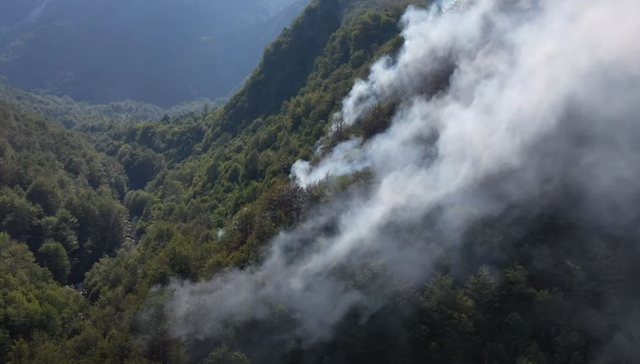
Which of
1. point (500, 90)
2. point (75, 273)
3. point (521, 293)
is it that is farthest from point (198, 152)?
point (521, 293)

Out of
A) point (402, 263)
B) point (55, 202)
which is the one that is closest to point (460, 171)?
point (402, 263)

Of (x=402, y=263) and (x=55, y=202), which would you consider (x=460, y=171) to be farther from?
(x=55, y=202)

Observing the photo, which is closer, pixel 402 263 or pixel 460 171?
pixel 402 263

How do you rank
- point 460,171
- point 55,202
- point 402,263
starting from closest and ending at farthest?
1. point 402,263
2. point 460,171
3. point 55,202

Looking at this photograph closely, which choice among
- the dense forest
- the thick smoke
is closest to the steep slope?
the dense forest

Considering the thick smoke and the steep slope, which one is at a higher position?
the steep slope

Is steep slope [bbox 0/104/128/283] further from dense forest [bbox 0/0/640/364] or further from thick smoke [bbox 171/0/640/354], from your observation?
Result: thick smoke [bbox 171/0/640/354]

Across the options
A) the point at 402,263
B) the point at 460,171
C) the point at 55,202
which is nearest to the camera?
the point at 402,263

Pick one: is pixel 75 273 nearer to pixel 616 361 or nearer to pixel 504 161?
pixel 504 161
